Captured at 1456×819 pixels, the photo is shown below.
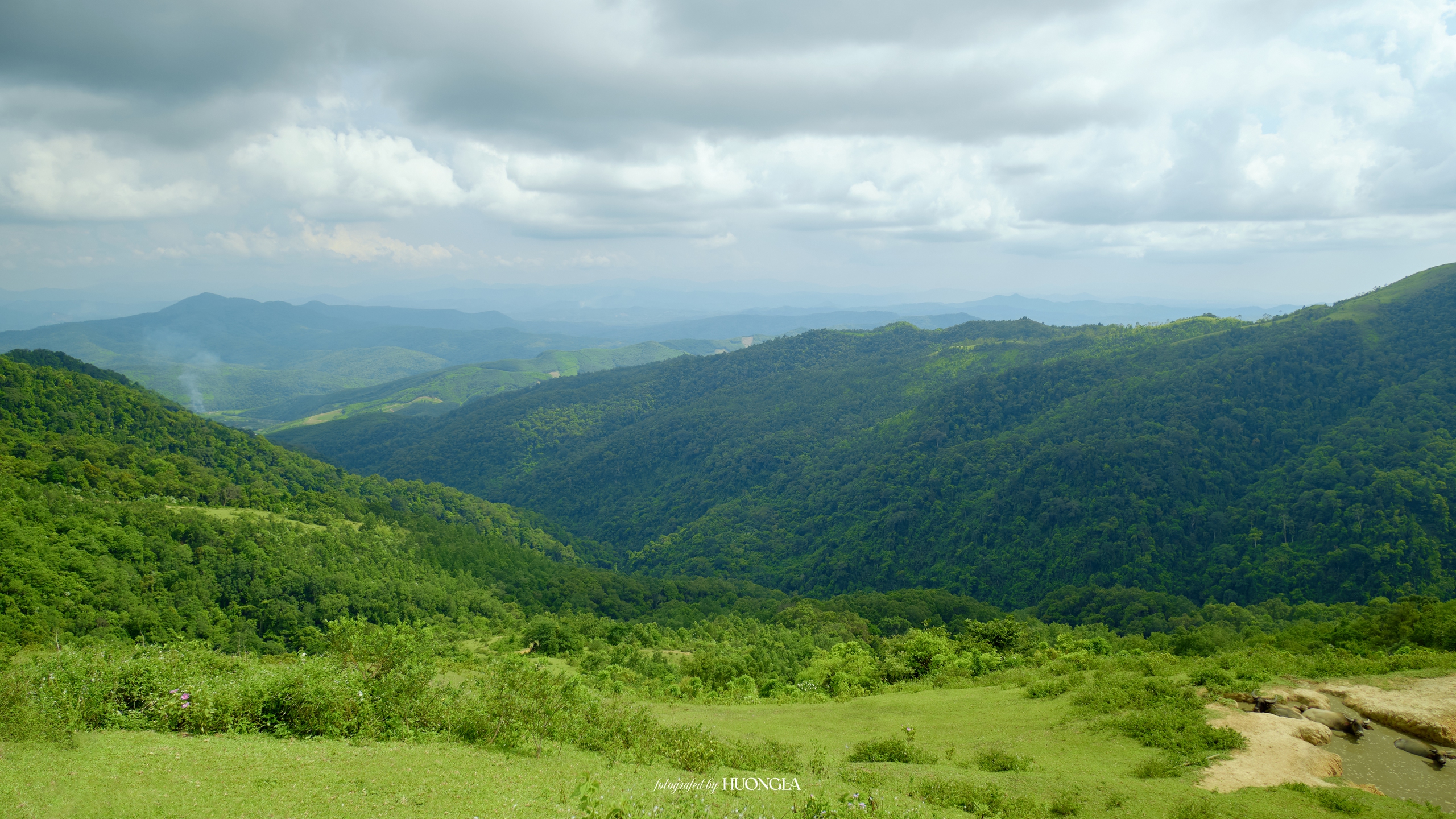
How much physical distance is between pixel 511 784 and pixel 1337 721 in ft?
84.0

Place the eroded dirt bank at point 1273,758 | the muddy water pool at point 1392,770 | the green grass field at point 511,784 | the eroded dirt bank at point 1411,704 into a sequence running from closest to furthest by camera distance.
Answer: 1. the green grass field at point 511,784
2. the muddy water pool at point 1392,770
3. the eroded dirt bank at point 1273,758
4. the eroded dirt bank at point 1411,704

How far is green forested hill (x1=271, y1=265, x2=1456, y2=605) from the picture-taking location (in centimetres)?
8500

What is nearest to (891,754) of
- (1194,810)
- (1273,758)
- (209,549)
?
(1194,810)

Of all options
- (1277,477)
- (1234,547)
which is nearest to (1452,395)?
(1277,477)

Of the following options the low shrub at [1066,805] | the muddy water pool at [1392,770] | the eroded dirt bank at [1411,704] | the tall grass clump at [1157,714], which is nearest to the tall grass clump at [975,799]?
the low shrub at [1066,805]

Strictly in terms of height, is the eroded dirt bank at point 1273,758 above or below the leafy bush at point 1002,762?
above

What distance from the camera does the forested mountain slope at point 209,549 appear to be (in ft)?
145

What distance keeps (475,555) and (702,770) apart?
242 feet

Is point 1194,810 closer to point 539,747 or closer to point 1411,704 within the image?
point 1411,704

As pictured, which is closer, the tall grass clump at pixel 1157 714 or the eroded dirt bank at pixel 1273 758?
the eroded dirt bank at pixel 1273 758

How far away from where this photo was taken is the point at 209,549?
54.2 m

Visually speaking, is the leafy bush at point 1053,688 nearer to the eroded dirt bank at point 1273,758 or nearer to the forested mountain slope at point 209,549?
the eroded dirt bank at point 1273,758

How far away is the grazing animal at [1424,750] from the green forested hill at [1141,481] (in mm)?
71454

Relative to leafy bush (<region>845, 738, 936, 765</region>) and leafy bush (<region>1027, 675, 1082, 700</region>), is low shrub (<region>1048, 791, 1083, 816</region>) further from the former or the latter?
leafy bush (<region>1027, 675, 1082, 700</region>)
